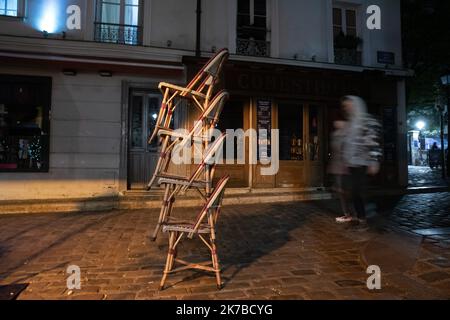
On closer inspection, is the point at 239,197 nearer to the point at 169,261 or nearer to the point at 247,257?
the point at 247,257

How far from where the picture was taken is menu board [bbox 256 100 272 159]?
900cm

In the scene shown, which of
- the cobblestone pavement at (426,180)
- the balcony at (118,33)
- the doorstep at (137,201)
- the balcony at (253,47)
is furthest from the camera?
the cobblestone pavement at (426,180)

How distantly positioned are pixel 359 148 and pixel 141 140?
224 inches

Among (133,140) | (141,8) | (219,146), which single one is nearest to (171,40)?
(141,8)

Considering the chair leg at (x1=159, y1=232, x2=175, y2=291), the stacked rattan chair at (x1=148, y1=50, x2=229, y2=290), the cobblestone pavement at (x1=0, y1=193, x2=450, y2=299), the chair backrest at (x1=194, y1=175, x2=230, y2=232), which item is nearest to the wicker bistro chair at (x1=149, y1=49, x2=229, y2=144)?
the stacked rattan chair at (x1=148, y1=50, x2=229, y2=290)

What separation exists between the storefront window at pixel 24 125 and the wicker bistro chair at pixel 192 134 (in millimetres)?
6049

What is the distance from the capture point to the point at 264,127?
356 inches

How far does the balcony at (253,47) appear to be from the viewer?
9320 mm

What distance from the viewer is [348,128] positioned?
482 cm

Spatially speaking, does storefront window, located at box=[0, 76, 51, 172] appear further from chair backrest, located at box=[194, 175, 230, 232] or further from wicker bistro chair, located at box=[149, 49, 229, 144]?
chair backrest, located at box=[194, 175, 230, 232]

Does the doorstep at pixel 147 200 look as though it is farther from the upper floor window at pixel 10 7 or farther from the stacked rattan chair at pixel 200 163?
the upper floor window at pixel 10 7

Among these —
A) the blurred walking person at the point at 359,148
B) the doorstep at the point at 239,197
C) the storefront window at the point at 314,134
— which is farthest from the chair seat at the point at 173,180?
the storefront window at the point at 314,134
